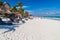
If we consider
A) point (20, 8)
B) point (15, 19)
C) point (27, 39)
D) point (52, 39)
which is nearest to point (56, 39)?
point (52, 39)

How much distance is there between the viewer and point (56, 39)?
6.89 m

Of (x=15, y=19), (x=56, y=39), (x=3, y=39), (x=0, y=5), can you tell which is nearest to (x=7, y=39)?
(x=3, y=39)

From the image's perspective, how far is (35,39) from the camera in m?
6.79

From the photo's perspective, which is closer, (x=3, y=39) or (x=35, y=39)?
(x=3, y=39)

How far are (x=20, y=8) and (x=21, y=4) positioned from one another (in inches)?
55.9

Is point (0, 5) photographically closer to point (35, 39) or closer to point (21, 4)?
point (35, 39)

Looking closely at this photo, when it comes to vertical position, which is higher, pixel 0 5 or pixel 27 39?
pixel 0 5

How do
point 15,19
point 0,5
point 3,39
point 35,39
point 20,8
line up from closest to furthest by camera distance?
point 3,39 → point 35,39 → point 0,5 → point 15,19 → point 20,8

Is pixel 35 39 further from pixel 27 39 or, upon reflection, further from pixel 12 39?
pixel 12 39

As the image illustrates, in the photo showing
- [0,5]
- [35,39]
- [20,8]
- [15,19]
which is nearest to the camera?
[35,39]

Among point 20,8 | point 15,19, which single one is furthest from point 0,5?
point 20,8

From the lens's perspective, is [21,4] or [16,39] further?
[21,4]

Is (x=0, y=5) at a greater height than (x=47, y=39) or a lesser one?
greater

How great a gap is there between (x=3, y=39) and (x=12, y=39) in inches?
17.3
